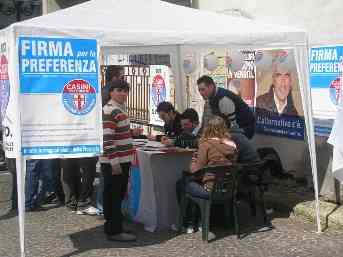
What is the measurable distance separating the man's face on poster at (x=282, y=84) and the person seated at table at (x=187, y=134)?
4.63ft

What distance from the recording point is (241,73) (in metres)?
9.99

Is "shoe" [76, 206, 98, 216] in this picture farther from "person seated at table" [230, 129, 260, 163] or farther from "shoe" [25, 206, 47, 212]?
"person seated at table" [230, 129, 260, 163]

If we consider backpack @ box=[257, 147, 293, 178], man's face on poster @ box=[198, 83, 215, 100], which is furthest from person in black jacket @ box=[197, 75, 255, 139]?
backpack @ box=[257, 147, 293, 178]

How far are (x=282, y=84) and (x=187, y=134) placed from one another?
2.09 metres

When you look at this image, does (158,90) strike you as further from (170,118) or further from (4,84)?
(4,84)

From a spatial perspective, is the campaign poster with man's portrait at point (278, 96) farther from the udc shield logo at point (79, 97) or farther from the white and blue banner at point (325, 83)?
the udc shield logo at point (79, 97)

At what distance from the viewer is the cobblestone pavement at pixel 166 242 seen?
20.6 ft

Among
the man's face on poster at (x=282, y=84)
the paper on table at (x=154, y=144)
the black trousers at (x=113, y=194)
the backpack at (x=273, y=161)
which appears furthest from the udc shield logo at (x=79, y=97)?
the man's face on poster at (x=282, y=84)

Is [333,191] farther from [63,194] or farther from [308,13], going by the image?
[63,194]

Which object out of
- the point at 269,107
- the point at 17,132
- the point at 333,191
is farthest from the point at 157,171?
the point at 269,107

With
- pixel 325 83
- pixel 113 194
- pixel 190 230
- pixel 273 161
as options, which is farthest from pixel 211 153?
pixel 273 161

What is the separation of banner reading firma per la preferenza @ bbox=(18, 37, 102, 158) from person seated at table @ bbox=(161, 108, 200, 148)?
1741 mm

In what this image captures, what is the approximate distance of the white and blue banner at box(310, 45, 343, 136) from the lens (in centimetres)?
729

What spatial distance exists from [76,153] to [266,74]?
4269 millimetres
